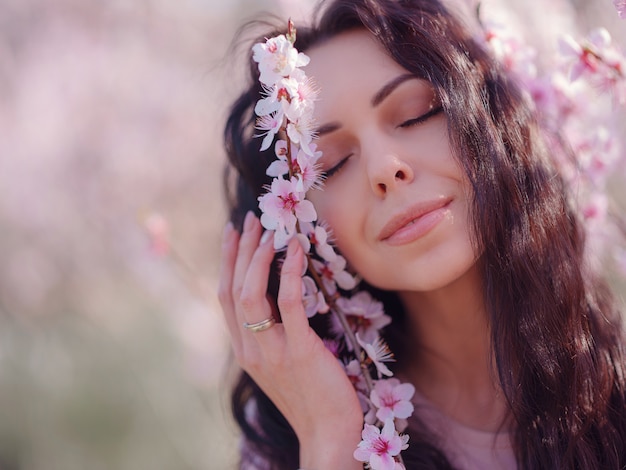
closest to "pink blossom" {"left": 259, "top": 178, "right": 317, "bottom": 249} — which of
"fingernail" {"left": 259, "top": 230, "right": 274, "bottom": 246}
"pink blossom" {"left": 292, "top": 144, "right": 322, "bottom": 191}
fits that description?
"pink blossom" {"left": 292, "top": 144, "right": 322, "bottom": 191}

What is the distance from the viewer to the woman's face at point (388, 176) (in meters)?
1.04

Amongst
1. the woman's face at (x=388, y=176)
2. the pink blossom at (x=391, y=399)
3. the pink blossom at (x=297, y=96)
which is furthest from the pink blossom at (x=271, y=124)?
the pink blossom at (x=391, y=399)

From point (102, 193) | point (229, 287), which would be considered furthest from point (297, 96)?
point (102, 193)

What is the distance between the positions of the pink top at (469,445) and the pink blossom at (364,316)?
0.18m

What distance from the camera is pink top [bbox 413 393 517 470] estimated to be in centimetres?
113

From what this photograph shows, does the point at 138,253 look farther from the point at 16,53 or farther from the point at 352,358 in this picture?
the point at 352,358

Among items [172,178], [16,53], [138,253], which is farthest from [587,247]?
[16,53]

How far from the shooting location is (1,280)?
3.88 m

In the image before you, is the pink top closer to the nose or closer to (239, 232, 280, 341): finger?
(239, 232, 280, 341): finger

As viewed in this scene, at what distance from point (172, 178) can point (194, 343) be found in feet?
4.33

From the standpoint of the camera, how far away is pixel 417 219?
1.03 m

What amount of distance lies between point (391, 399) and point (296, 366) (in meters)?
0.18

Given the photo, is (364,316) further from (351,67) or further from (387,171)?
(351,67)

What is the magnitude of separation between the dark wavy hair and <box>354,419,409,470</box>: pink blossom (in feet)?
0.43
